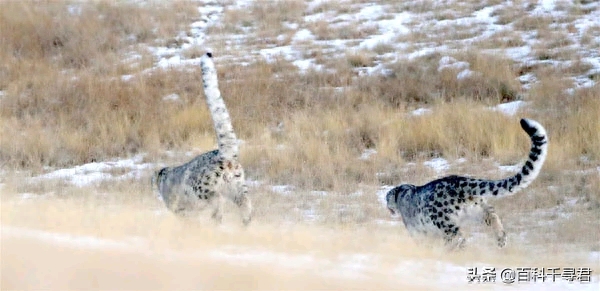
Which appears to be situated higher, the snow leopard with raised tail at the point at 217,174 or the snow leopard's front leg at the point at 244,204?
the snow leopard with raised tail at the point at 217,174

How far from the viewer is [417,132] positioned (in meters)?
12.0

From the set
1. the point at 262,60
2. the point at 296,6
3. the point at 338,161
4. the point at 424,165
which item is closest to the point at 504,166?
the point at 424,165

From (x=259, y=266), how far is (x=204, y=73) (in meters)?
2.30

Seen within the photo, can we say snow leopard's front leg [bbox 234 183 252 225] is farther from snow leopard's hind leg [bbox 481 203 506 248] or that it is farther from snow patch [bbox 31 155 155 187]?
snow patch [bbox 31 155 155 187]

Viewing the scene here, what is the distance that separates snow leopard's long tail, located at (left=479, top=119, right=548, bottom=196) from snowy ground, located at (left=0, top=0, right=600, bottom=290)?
52cm

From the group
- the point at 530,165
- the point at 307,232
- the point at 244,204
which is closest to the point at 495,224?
the point at 530,165

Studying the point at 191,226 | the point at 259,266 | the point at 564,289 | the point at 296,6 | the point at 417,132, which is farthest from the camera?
the point at 296,6

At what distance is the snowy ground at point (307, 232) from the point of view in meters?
6.19

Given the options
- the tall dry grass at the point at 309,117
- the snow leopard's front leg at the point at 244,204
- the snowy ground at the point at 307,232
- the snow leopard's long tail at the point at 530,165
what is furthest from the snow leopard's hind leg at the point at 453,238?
the tall dry grass at the point at 309,117

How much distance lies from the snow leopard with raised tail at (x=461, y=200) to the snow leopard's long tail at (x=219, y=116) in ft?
5.41

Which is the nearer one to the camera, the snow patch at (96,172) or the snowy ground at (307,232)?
the snowy ground at (307,232)

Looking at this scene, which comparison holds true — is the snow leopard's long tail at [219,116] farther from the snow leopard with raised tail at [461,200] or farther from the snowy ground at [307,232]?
the snow leopard with raised tail at [461,200]

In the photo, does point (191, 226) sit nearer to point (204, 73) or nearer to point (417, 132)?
point (204, 73)

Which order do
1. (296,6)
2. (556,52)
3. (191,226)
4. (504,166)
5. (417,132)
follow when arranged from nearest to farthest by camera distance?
(191,226), (504,166), (417,132), (556,52), (296,6)
